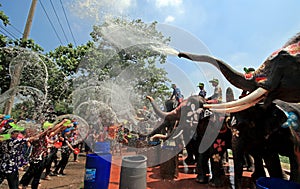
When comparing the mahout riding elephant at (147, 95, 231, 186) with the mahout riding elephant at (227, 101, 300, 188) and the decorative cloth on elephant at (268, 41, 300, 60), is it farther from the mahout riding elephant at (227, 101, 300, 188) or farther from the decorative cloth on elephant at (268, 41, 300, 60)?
the decorative cloth on elephant at (268, 41, 300, 60)

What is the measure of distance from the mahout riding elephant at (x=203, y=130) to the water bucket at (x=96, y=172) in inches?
83.4

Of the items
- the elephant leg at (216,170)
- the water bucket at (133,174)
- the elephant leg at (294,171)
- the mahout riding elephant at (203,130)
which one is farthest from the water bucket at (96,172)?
the elephant leg at (294,171)

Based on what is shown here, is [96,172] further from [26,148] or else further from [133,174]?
[26,148]

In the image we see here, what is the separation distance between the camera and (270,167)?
14.3 feet

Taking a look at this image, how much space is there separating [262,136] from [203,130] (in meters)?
2.04

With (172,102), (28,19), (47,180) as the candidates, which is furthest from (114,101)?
(28,19)

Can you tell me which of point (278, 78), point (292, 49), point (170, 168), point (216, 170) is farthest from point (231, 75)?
point (170, 168)

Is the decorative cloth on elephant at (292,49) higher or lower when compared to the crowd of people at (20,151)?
higher

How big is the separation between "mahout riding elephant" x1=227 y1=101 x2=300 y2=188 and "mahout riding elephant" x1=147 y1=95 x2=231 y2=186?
842 mm

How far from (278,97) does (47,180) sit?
6.64 meters

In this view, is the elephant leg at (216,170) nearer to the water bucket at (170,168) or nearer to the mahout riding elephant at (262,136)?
the mahout riding elephant at (262,136)

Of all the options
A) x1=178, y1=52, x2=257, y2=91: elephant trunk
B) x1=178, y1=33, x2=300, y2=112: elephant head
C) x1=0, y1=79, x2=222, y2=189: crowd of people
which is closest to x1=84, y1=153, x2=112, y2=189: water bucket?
x1=0, y1=79, x2=222, y2=189: crowd of people

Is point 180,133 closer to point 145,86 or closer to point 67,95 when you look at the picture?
point 145,86

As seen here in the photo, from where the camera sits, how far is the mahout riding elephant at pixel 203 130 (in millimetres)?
5273
